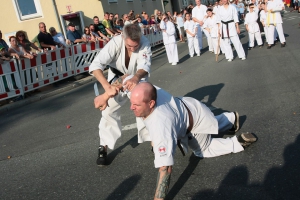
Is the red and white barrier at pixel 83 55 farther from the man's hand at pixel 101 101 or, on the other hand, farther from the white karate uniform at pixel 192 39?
the man's hand at pixel 101 101

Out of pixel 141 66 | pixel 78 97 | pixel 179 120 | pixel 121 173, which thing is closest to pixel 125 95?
pixel 141 66

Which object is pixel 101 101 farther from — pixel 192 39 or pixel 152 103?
pixel 192 39

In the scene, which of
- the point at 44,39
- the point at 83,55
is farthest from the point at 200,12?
the point at 44,39

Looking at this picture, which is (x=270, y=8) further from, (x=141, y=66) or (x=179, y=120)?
(x=179, y=120)

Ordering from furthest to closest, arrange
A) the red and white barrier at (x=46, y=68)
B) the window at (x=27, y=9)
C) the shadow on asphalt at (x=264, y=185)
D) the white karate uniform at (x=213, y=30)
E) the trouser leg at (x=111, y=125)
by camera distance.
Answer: the window at (x=27, y=9), the white karate uniform at (x=213, y=30), the red and white barrier at (x=46, y=68), the trouser leg at (x=111, y=125), the shadow on asphalt at (x=264, y=185)

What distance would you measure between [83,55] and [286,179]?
10.2 metres

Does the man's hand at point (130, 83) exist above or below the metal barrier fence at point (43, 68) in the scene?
above

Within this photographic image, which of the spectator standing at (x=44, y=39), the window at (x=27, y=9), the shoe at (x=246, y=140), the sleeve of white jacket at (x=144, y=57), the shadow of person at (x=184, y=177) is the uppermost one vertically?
the window at (x=27, y=9)

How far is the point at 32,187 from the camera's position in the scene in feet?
12.9

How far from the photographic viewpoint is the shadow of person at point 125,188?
135 inches

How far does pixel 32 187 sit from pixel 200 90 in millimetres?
4406

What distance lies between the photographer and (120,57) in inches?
167

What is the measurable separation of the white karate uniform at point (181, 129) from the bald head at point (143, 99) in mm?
71

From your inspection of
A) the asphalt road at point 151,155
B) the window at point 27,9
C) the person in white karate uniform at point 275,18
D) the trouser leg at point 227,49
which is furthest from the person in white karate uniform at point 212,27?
the window at point 27,9
